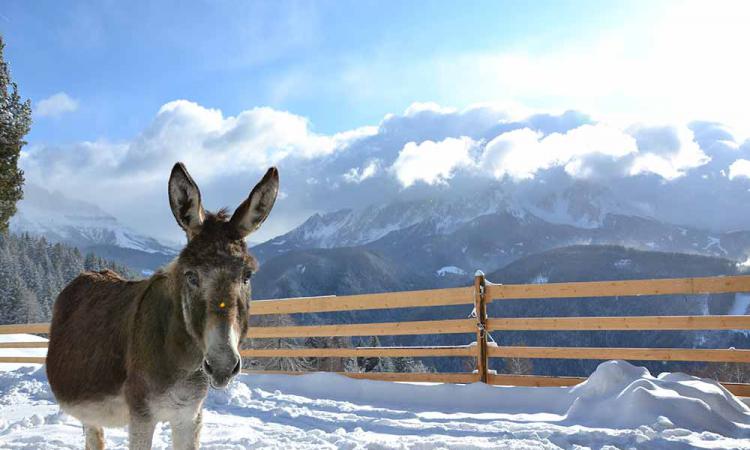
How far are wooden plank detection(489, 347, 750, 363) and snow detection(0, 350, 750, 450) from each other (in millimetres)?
571

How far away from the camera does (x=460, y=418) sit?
658 cm

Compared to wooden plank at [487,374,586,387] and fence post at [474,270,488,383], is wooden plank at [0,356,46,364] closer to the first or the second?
fence post at [474,270,488,383]

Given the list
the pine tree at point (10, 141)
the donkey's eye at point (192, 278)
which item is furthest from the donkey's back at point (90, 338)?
the pine tree at point (10, 141)

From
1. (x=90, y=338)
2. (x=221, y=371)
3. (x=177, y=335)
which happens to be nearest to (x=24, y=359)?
(x=90, y=338)

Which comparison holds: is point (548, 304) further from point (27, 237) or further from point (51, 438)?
point (51, 438)

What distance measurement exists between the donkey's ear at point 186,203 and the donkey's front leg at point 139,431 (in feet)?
3.58

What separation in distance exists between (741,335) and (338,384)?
135264 mm

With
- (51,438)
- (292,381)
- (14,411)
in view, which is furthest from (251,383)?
(51,438)

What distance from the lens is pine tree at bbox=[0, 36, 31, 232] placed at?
11.8m

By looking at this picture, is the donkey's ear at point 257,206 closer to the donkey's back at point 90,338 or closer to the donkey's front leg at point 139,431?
the donkey's back at point 90,338

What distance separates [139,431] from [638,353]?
6.90 m

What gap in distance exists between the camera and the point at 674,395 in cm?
573

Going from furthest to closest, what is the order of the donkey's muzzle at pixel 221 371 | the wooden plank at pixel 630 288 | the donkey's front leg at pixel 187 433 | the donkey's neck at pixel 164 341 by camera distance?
the wooden plank at pixel 630 288, the donkey's front leg at pixel 187 433, the donkey's neck at pixel 164 341, the donkey's muzzle at pixel 221 371

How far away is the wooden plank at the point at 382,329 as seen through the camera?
8.20 meters
